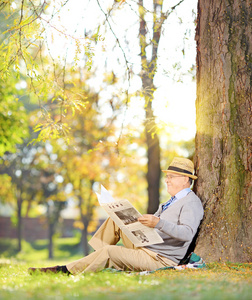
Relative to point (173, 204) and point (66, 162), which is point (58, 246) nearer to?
point (66, 162)

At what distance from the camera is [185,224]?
→ 461 cm

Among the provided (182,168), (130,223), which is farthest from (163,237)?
(182,168)

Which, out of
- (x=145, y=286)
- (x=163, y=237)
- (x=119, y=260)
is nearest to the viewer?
(x=145, y=286)

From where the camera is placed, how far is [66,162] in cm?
2108

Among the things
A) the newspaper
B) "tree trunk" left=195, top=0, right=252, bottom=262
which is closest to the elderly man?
the newspaper

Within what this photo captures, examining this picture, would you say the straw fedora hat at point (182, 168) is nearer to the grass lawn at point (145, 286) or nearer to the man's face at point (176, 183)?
the man's face at point (176, 183)

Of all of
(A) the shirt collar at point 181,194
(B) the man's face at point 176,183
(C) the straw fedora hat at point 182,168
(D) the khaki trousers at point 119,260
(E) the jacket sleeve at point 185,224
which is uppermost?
(C) the straw fedora hat at point 182,168

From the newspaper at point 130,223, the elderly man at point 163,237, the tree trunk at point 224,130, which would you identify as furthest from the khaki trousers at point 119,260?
the tree trunk at point 224,130

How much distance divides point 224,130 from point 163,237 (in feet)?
5.00

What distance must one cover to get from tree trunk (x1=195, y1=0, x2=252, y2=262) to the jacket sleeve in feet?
0.96

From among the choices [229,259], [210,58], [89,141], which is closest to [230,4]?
[210,58]

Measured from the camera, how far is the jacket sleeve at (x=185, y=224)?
14.5ft

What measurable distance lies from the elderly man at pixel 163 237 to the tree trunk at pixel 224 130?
0.25m

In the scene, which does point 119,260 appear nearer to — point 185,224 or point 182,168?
point 185,224
